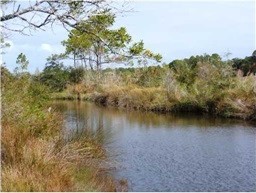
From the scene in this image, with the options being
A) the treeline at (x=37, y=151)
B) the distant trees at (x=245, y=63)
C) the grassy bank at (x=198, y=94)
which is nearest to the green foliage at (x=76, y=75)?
the grassy bank at (x=198, y=94)

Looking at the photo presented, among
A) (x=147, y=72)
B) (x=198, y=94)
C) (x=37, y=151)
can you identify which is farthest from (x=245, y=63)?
(x=37, y=151)

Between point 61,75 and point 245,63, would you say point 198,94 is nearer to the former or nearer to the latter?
point 245,63

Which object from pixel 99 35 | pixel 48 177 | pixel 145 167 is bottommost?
pixel 145 167

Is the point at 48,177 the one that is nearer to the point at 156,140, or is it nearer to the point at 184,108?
the point at 156,140

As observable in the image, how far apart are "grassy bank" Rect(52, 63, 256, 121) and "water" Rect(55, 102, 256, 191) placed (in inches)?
81.9

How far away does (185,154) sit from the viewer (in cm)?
1358

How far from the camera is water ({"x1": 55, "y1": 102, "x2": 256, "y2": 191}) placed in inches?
413

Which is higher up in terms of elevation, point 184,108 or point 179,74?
point 179,74

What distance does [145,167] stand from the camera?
11883mm

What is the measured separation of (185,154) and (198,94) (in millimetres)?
12592

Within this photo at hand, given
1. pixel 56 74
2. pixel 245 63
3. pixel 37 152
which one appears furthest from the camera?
pixel 56 74

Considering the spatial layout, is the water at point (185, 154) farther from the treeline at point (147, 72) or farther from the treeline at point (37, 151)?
the treeline at point (147, 72)

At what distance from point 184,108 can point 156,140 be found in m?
10.6

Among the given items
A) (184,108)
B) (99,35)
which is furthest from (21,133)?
(184,108)
